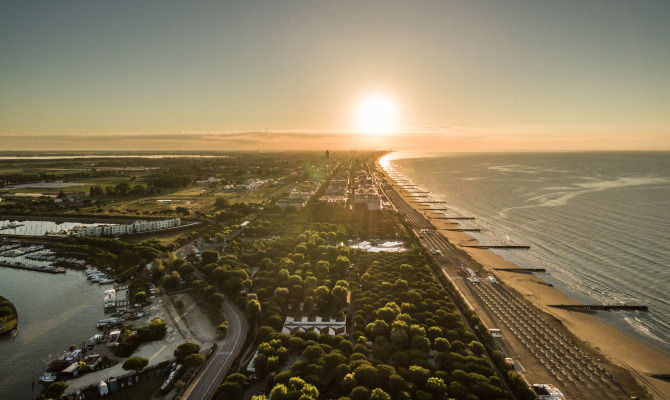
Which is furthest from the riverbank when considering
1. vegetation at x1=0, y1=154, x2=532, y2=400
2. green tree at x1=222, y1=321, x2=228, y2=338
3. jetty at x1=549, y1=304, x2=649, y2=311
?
jetty at x1=549, y1=304, x2=649, y2=311

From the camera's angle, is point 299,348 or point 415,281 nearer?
point 299,348

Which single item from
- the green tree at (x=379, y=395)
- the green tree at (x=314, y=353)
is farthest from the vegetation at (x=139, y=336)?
the green tree at (x=379, y=395)

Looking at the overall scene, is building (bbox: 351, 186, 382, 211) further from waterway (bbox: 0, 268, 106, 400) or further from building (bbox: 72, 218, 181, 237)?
waterway (bbox: 0, 268, 106, 400)

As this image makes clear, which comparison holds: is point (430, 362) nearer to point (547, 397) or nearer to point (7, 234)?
point (547, 397)

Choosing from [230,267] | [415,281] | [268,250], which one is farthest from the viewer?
[268,250]

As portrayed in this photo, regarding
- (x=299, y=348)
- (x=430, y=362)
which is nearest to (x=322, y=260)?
(x=299, y=348)

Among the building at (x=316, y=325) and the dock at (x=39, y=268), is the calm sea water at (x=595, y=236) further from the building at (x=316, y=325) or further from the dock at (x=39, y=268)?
the dock at (x=39, y=268)

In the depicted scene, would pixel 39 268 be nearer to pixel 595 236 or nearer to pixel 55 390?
pixel 55 390
